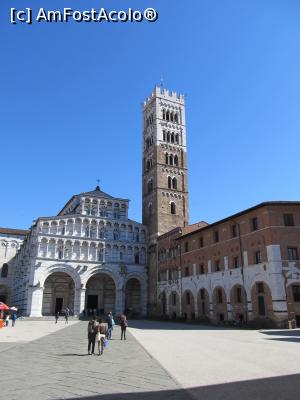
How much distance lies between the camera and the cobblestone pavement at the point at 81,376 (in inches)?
312

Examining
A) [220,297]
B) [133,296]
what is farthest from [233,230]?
[133,296]

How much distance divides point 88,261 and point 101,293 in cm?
627

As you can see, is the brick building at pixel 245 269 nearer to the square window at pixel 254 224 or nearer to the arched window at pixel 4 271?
the square window at pixel 254 224

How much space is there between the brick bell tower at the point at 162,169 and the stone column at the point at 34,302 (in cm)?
1606

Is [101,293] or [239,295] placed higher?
[101,293]

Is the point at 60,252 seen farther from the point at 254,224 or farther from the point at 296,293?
the point at 296,293

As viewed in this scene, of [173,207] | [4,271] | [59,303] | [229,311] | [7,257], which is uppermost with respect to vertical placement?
[173,207]

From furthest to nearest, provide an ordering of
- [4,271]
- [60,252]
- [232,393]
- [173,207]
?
[4,271] < [173,207] < [60,252] < [232,393]

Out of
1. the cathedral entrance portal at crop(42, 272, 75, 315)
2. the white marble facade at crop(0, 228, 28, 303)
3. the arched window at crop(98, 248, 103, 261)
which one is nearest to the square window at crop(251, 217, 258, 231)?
the arched window at crop(98, 248, 103, 261)

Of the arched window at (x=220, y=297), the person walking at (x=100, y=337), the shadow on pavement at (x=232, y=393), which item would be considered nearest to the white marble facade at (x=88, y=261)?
the arched window at (x=220, y=297)

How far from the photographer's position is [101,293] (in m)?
53.5

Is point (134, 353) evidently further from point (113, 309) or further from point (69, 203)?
point (69, 203)

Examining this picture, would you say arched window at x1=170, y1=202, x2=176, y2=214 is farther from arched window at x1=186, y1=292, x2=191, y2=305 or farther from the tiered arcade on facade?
arched window at x1=186, y1=292, x2=191, y2=305

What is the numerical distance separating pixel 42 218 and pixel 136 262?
15682 millimetres
